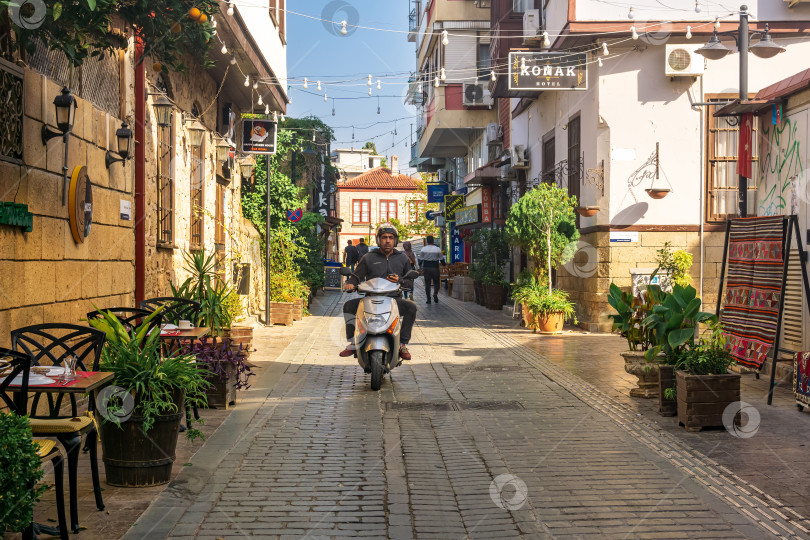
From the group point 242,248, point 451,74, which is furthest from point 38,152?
point 451,74

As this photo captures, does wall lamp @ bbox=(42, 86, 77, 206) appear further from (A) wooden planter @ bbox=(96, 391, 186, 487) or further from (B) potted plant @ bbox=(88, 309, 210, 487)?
(A) wooden planter @ bbox=(96, 391, 186, 487)

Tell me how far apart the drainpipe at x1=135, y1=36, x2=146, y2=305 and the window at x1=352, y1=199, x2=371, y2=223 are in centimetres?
6791

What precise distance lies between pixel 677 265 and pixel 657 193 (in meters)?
1.39

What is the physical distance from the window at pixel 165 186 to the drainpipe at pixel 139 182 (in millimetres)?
1011

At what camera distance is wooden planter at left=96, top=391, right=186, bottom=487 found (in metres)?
5.67

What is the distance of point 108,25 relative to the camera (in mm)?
6824

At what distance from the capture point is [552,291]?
57.5 ft

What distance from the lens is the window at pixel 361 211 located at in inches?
3103

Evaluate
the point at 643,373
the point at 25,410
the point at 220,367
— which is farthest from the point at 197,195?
the point at 25,410

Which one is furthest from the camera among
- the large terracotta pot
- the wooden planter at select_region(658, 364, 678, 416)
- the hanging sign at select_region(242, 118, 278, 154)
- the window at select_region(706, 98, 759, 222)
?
the hanging sign at select_region(242, 118, 278, 154)

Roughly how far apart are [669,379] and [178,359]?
4.64m

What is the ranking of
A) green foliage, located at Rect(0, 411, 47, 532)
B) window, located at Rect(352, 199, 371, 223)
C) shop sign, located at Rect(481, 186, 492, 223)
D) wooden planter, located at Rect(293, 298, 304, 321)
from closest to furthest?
green foliage, located at Rect(0, 411, 47, 532) < wooden planter, located at Rect(293, 298, 304, 321) < shop sign, located at Rect(481, 186, 492, 223) < window, located at Rect(352, 199, 371, 223)

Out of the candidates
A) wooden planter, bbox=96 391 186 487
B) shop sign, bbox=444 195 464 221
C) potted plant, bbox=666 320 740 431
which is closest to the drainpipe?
wooden planter, bbox=96 391 186 487

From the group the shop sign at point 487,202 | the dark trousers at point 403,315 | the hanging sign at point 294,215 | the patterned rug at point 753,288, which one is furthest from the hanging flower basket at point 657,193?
the shop sign at point 487,202
